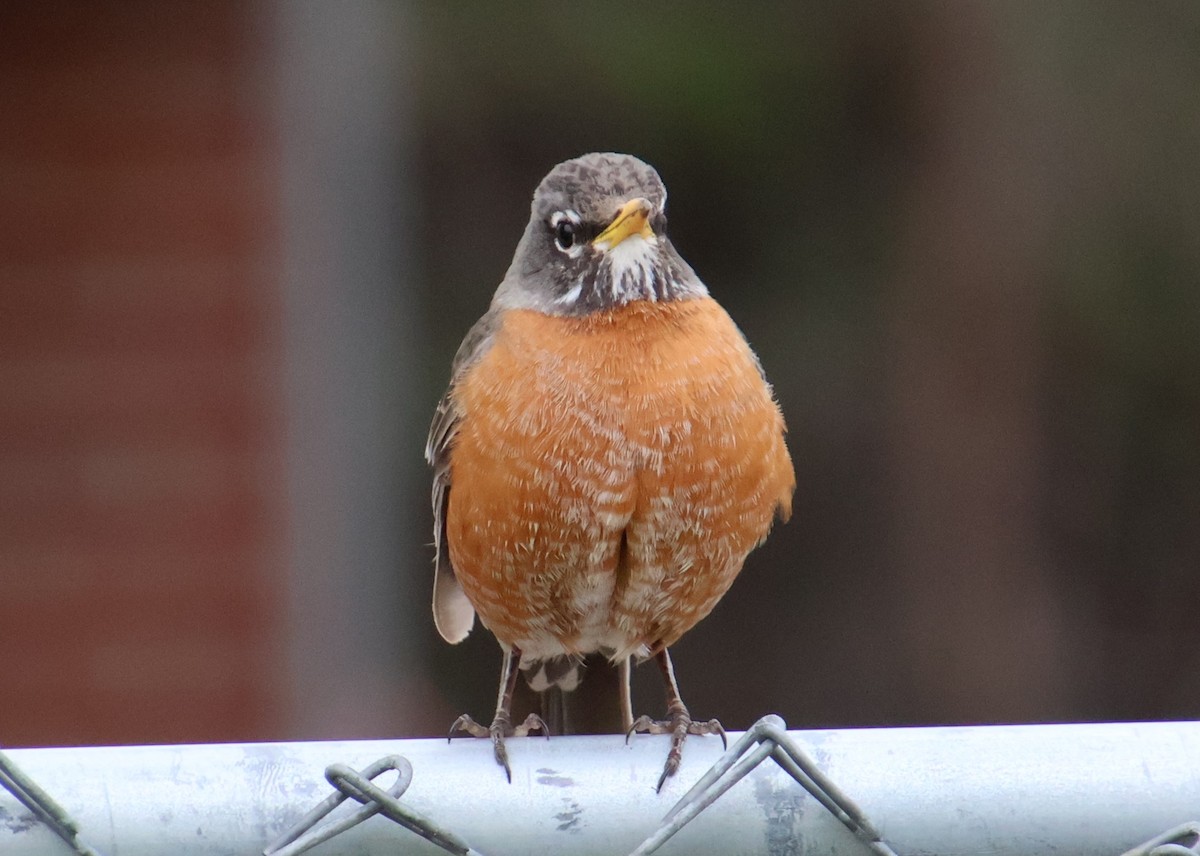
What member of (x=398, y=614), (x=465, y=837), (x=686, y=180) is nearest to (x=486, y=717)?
(x=398, y=614)

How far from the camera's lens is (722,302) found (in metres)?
4.77

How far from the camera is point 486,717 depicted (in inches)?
189

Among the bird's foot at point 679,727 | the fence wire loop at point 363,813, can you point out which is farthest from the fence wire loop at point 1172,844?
the bird's foot at point 679,727

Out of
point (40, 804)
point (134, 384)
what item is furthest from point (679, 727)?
point (134, 384)

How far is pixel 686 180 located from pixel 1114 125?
4.75 feet

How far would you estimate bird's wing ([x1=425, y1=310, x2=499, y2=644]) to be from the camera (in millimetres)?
2809

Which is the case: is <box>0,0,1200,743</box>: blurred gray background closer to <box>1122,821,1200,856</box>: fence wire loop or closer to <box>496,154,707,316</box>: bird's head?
<box>496,154,707,316</box>: bird's head

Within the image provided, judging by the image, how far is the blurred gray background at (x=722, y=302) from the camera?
432 cm

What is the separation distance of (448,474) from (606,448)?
21.9 inches

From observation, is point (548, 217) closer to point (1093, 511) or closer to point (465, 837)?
point (465, 837)

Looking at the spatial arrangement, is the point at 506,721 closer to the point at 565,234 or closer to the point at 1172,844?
the point at 565,234

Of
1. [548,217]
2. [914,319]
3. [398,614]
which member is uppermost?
[548,217]

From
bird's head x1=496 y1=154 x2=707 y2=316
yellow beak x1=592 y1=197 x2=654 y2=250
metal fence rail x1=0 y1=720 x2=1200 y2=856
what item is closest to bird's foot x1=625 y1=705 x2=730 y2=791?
metal fence rail x1=0 y1=720 x2=1200 y2=856

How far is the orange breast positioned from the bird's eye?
0.15 meters
